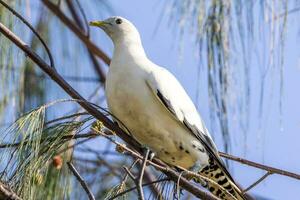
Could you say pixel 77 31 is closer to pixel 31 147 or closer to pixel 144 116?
pixel 144 116

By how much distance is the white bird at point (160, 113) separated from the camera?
209 cm

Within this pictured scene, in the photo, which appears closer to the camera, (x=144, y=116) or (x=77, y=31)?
(x=144, y=116)

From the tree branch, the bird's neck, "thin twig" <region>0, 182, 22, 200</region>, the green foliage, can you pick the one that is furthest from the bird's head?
"thin twig" <region>0, 182, 22, 200</region>

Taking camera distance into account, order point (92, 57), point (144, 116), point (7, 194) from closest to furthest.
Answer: point (7, 194) → point (144, 116) → point (92, 57)

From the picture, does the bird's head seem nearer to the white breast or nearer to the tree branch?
the white breast

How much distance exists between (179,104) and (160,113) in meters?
0.07

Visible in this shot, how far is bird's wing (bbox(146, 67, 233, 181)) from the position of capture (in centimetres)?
212

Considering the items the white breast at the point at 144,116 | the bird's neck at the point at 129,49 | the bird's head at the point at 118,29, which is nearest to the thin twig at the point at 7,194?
the white breast at the point at 144,116

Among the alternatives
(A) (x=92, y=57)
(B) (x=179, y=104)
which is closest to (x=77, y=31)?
(A) (x=92, y=57)

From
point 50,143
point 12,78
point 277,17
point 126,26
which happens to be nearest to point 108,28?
point 126,26

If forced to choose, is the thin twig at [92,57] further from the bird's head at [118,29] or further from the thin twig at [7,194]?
the thin twig at [7,194]

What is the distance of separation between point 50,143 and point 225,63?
575mm

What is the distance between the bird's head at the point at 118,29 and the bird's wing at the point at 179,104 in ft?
0.76

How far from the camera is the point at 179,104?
7.16 ft
